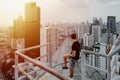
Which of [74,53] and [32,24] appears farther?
[32,24]

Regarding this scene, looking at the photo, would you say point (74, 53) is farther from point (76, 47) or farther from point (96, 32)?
point (96, 32)

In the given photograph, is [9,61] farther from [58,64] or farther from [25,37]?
[25,37]

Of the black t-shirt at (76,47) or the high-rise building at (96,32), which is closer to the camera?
the black t-shirt at (76,47)

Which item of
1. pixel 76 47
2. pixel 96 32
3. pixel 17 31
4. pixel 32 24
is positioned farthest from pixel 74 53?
pixel 32 24

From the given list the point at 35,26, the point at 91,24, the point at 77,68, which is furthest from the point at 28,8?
the point at 77,68

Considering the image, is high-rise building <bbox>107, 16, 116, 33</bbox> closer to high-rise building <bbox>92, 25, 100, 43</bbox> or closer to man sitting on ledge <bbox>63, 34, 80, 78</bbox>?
high-rise building <bbox>92, 25, 100, 43</bbox>

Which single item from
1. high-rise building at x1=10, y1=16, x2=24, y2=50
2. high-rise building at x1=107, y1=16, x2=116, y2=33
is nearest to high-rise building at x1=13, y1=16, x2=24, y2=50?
high-rise building at x1=10, y1=16, x2=24, y2=50

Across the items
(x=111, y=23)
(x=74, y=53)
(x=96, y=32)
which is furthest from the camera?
(x=111, y=23)

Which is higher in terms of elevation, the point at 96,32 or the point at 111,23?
the point at 111,23

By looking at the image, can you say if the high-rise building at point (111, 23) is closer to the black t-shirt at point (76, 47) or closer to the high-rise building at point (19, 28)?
the high-rise building at point (19, 28)

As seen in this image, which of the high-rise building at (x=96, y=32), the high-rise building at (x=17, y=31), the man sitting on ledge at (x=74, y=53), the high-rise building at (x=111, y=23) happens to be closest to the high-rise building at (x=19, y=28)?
the high-rise building at (x=17, y=31)

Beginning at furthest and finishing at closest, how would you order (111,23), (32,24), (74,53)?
(32,24) → (111,23) → (74,53)
